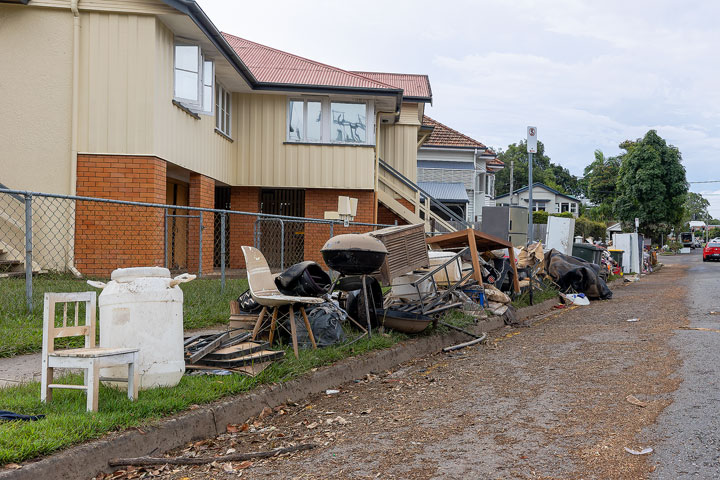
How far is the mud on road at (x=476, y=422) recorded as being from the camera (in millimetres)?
4281

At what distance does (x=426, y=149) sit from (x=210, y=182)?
70.3 feet

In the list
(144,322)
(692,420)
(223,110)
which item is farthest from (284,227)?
(692,420)

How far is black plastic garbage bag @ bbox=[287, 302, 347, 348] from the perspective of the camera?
7.66 meters

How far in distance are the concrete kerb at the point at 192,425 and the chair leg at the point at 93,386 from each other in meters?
0.36

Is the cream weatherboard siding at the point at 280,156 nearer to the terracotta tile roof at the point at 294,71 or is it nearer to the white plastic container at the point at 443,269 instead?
the terracotta tile roof at the point at 294,71

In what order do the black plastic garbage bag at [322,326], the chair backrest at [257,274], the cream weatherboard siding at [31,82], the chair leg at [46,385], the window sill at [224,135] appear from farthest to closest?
1. the window sill at [224,135]
2. the cream weatherboard siding at [31,82]
3. the black plastic garbage bag at [322,326]
4. the chair backrest at [257,274]
5. the chair leg at [46,385]

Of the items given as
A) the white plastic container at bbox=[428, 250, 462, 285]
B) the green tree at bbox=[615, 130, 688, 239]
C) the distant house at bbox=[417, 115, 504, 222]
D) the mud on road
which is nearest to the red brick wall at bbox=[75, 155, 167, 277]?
the white plastic container at bbox=[428, 250, 462, 285]

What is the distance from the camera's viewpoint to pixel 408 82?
2692 centimetres

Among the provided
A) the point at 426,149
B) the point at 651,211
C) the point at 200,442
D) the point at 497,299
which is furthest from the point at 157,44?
the point at 651,211

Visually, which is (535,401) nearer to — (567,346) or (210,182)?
(567,346)

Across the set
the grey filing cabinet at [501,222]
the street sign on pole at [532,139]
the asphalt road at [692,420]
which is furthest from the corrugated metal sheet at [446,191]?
the asphalt road at [692,420]

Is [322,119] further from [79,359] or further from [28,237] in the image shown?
[79,359]

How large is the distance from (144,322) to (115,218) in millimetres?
9170

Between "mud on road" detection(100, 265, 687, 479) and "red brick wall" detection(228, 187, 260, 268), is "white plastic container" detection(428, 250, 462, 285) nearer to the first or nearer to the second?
"mud on road" detection(100, 265, 687, 479)
